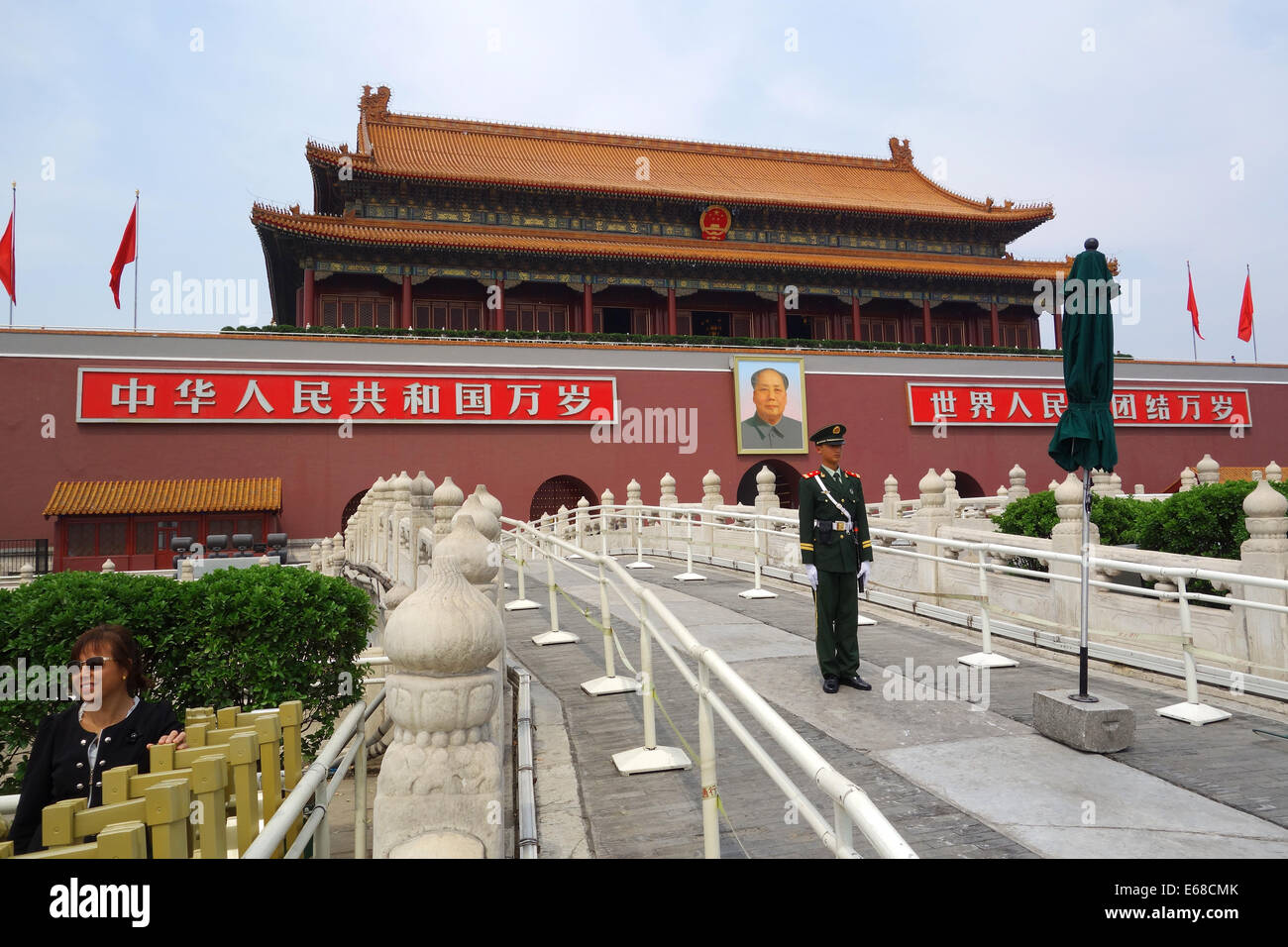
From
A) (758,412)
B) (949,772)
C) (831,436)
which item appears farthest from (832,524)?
(758,412)

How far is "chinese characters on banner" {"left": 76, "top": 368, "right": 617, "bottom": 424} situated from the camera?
18.0 meters

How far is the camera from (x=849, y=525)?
5602 millimetres

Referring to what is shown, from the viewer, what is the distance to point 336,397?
1950 cm

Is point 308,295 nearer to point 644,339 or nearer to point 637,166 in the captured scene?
point 644,339

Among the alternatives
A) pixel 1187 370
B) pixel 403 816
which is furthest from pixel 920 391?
pixel 403 816

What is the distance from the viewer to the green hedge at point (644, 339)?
19.9 meters

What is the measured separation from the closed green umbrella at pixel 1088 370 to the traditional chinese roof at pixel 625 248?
19891 millimetres

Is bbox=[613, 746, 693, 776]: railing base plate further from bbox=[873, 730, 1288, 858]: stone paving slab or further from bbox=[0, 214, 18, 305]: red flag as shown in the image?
bbox=[0, 214, 18, 305]: red flag

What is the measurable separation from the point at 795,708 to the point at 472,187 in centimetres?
2239

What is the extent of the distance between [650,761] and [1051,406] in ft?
85.2

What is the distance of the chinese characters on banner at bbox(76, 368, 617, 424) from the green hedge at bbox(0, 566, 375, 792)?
14.2m

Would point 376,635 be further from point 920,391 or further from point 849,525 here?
point 920,391

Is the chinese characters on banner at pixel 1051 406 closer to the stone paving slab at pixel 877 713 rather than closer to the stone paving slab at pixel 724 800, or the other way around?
the stone paving slab at pixel 877 713

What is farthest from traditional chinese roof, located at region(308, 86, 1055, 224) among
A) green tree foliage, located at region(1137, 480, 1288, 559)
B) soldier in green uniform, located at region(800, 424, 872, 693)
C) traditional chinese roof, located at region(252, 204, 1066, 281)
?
soldier in green uniform, located at region(800, 424, 872, 693)
